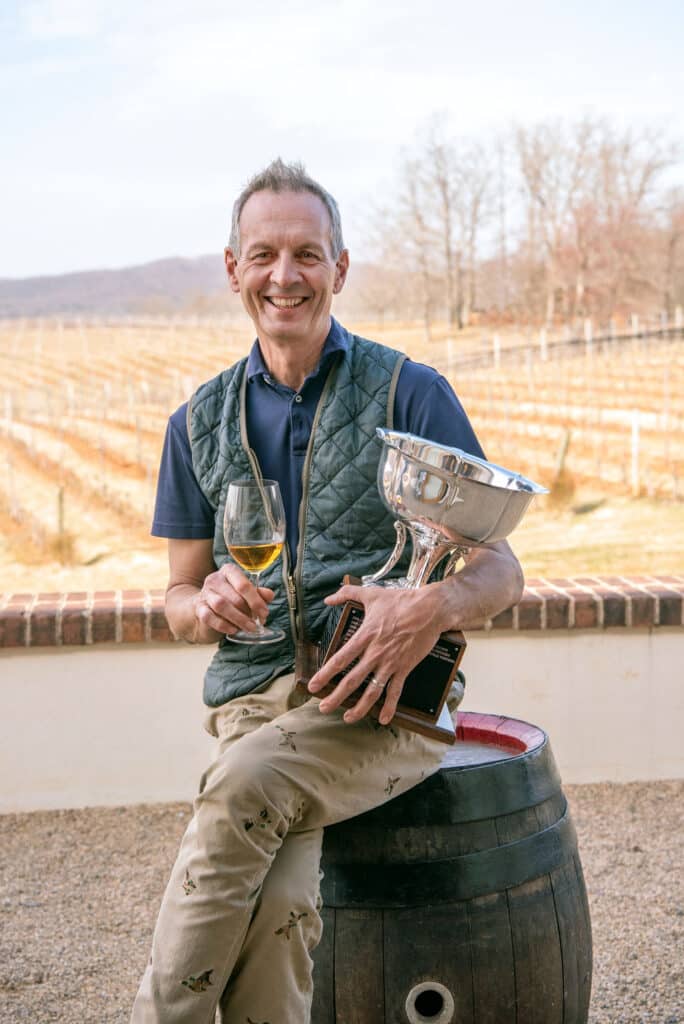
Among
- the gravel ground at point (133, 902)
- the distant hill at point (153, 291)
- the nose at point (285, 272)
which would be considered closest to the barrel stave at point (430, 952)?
the gravel ground at point (133, 902)

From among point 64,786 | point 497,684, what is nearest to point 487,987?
point 497,684

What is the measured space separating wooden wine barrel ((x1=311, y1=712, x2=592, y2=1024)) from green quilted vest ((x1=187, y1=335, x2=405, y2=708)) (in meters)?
0.33

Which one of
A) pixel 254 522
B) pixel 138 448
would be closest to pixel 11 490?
pixel 138 448

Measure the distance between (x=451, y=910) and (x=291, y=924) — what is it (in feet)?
0.79

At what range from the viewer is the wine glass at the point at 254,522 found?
1.56 metres

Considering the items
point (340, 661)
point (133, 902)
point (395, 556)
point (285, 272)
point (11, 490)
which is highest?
point (285, 272)

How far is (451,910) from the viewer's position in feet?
5.04

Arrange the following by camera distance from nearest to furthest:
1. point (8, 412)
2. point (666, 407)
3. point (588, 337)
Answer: point (666, 407), point (8, 412), point (588, 337)

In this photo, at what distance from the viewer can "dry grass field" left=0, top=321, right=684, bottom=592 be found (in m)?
9.61

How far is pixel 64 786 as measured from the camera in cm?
322

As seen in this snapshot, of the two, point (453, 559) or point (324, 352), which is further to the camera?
point (324, 352)

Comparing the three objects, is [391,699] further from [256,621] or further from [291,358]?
[291,358]

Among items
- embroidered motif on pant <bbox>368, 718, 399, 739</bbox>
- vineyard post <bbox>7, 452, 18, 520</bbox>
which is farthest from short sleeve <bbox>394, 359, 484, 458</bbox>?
vineyard post <bbox>7, 452, 18, 520</bbox>

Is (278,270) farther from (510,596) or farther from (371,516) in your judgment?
(510,596)
